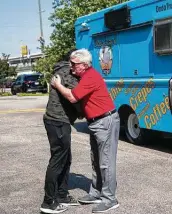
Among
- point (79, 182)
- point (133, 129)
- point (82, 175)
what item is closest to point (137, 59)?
point (133, 129)

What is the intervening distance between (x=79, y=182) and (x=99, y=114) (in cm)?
179

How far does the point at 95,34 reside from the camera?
412 inches

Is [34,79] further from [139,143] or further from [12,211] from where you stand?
[12,211]

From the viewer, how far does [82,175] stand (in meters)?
6.99

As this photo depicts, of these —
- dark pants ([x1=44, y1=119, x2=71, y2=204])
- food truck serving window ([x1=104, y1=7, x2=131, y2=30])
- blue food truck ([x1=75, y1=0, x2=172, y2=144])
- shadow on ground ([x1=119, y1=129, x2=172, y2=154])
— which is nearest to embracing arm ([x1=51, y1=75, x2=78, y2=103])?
dark pants ([x1=44, y1=119, x2=71, y2=204])

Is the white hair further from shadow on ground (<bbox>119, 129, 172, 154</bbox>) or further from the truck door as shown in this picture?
the truck door

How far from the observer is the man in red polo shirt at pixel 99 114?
16.5ft

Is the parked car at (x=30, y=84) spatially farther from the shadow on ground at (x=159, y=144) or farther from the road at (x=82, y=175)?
the shadow on ground at (x=159, y=144)

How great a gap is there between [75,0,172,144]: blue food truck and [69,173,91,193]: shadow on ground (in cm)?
202

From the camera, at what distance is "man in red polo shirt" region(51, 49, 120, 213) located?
5.02 meters

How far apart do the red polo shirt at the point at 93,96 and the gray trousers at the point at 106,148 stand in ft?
0.36

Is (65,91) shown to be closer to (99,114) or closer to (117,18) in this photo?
(99,114)

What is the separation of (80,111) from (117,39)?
185 inches


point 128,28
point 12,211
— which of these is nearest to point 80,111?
point 12,211
